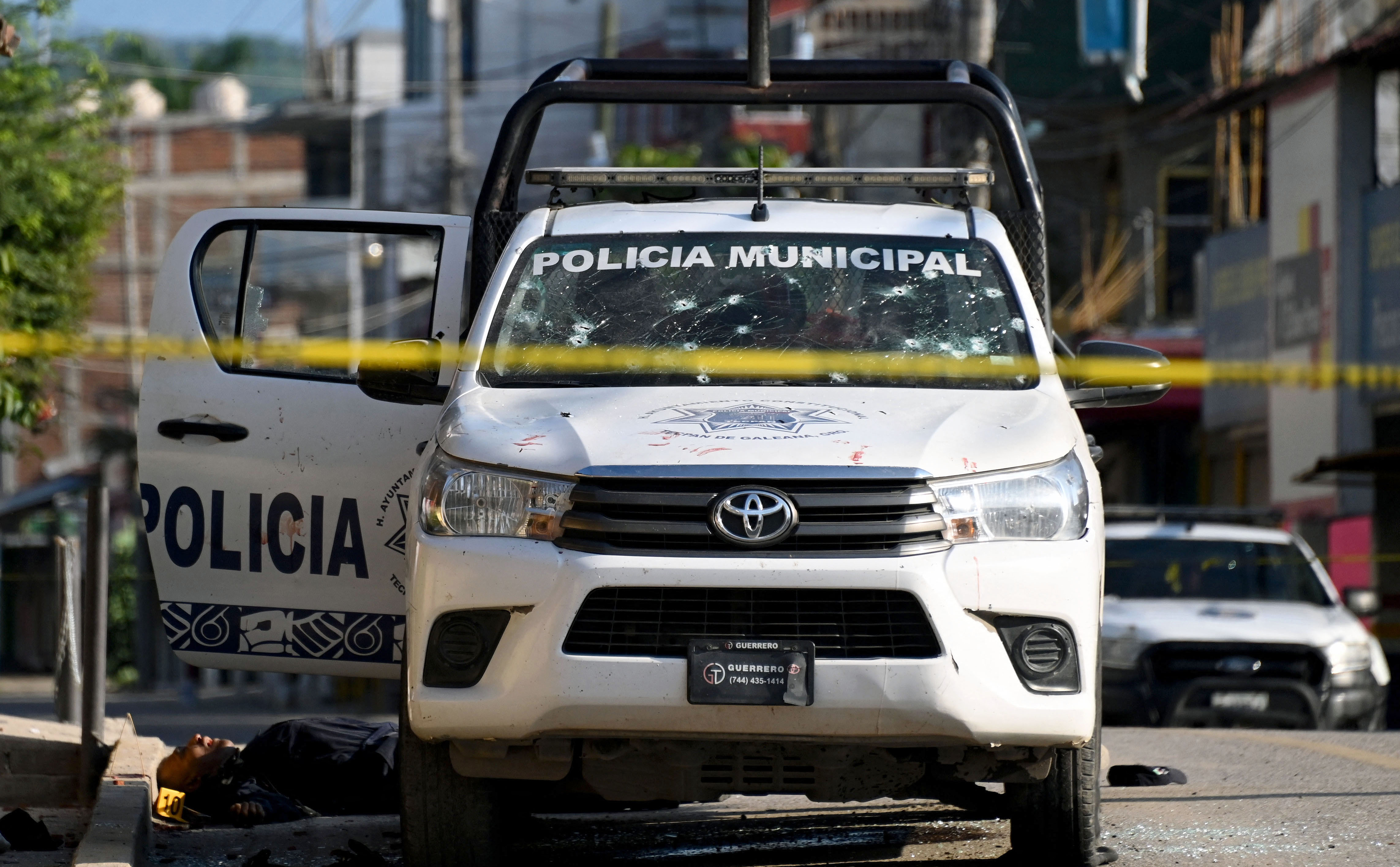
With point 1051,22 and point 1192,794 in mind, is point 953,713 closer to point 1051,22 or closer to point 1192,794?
point 1192,794

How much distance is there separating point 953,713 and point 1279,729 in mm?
6834

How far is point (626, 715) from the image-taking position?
4.85 metres

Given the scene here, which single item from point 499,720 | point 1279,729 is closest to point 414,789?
point 499,720

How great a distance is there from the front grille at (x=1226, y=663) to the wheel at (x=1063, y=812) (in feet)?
19.1

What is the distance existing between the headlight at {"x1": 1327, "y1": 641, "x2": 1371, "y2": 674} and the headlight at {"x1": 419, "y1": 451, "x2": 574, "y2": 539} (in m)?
7.51

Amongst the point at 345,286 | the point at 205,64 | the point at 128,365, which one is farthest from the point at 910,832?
the point at 205,64

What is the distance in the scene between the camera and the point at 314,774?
24.9ft

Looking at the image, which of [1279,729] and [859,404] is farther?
[1279,729]

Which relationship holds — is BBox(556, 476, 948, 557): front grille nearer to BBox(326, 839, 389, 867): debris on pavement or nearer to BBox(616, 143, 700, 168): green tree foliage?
BBox(326, 839, 389, 867): debris on pavement

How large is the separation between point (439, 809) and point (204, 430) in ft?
6.03

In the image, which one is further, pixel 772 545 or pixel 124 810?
pixel 124 810

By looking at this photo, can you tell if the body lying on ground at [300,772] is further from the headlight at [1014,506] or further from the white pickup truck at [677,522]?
the headlight at [1014,506]

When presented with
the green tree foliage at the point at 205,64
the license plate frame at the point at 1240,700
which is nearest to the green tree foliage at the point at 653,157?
the license plate frame at the point at 1240,700

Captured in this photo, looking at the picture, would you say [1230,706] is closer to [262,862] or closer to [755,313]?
[755,313]
